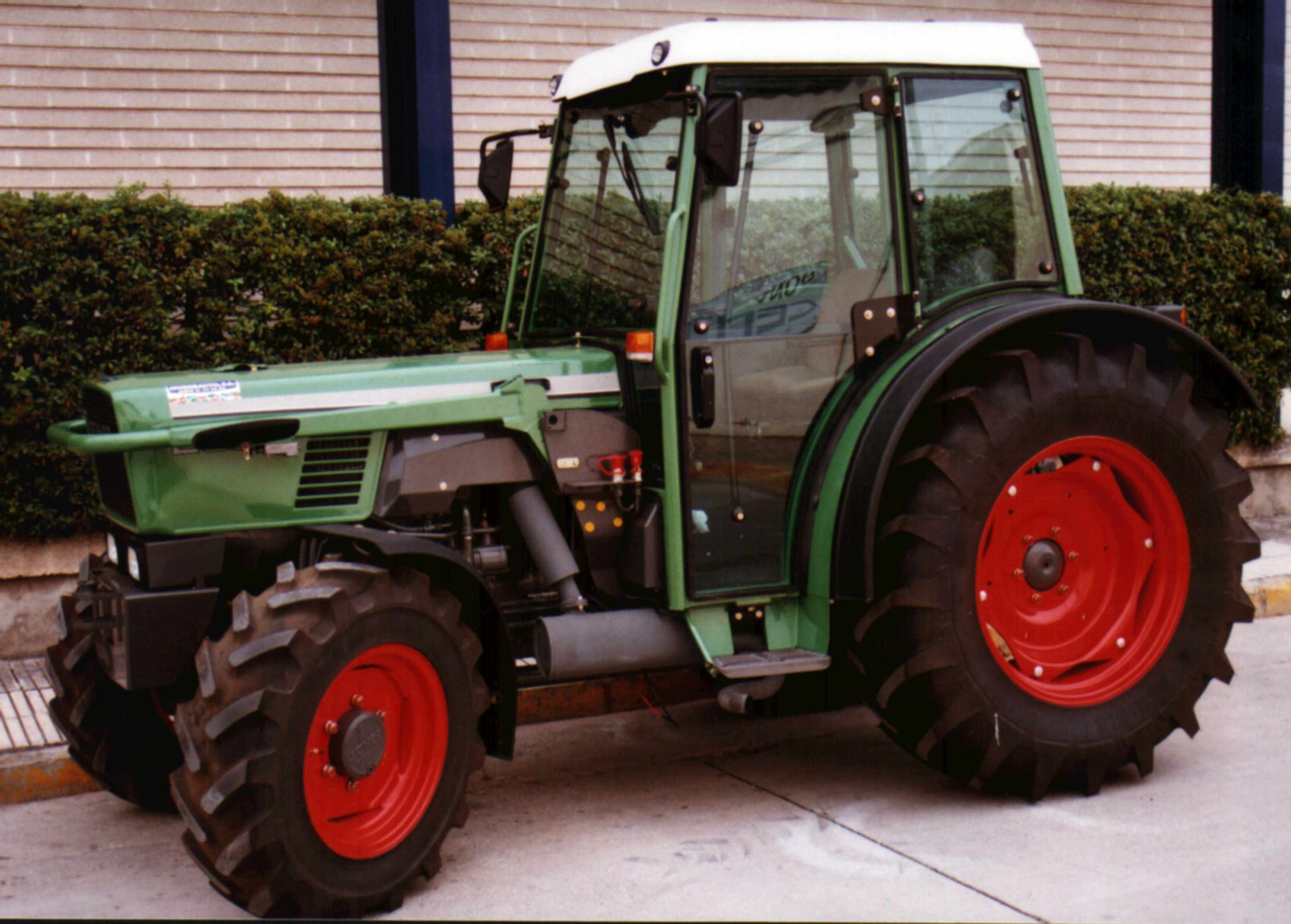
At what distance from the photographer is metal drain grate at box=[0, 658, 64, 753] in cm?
538

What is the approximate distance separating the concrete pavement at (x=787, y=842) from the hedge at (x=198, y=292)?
77.5 inches

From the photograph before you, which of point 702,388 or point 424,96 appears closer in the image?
point 702,388

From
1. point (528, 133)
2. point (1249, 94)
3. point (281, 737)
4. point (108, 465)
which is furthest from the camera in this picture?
point (1249, 94)

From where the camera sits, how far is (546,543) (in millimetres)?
4637

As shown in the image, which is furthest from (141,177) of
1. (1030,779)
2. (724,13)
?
(1030,779)

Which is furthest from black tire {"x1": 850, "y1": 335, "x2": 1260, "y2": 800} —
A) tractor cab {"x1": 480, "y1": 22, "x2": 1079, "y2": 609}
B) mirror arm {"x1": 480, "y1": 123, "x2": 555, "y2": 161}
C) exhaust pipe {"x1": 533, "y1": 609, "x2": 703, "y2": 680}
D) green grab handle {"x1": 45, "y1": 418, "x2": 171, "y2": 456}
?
green grab handle {"x1": 45, "y1": 418, "x2": 171, "y2": 456}

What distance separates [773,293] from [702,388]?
455 millimetres

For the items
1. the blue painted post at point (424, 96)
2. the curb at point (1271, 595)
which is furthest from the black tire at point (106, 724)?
the curb at point (1271, 595)

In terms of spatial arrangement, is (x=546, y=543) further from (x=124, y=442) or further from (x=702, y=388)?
(x=124, y=442)

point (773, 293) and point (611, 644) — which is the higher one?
point (773, 293)

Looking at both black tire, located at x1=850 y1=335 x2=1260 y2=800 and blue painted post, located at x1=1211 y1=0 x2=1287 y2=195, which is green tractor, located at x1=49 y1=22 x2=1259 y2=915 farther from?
blue painted post, located at x1=1211 y1=0 x2=1287 y2=195

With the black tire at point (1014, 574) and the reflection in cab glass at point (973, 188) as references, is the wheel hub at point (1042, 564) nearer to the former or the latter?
the black tire at point (1014, 574)


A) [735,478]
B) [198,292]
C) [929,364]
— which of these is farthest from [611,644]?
[198,292]

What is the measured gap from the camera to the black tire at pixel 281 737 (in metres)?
3.87
